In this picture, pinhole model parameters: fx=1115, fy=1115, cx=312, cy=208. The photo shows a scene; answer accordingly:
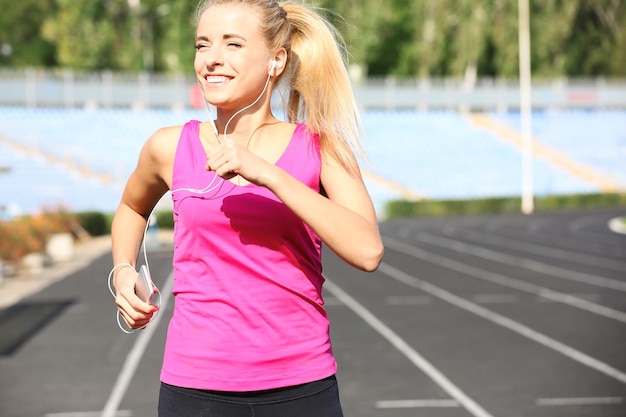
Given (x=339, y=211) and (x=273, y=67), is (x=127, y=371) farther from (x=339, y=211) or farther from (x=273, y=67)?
(x=339, y=211)

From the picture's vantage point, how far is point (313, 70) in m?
3.00

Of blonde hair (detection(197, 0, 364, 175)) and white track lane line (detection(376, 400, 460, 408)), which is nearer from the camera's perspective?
blonde hair (detection(197, 0, 364, 175))

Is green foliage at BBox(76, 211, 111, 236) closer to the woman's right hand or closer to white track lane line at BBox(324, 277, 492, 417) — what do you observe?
white track lane line at BBox(324, 277, 492, 417)

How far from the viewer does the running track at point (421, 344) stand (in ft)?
28.2

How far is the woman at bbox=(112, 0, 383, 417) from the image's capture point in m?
2.74

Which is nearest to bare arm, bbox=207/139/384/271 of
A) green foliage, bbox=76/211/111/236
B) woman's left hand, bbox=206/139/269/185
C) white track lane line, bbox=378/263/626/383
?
woman's left hand, bbox=206/139/269/185

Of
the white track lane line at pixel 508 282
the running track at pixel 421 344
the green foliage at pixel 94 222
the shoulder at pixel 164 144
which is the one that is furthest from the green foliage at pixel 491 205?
the shoulder at pixel 164 144

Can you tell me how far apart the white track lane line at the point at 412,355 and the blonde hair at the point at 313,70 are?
5496 mm

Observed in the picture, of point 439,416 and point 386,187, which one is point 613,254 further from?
point 386,187

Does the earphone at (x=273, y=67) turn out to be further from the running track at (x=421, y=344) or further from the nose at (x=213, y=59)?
the running track at (x=421, y=344)

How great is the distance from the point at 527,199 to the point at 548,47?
19.9 meters

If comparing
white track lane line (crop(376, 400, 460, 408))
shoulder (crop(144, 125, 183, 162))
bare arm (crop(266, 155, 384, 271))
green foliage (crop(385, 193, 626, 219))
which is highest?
shoulder (crop(144, 125, 183, 162))

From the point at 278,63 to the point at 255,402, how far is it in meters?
0.88

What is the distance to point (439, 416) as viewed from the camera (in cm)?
805
